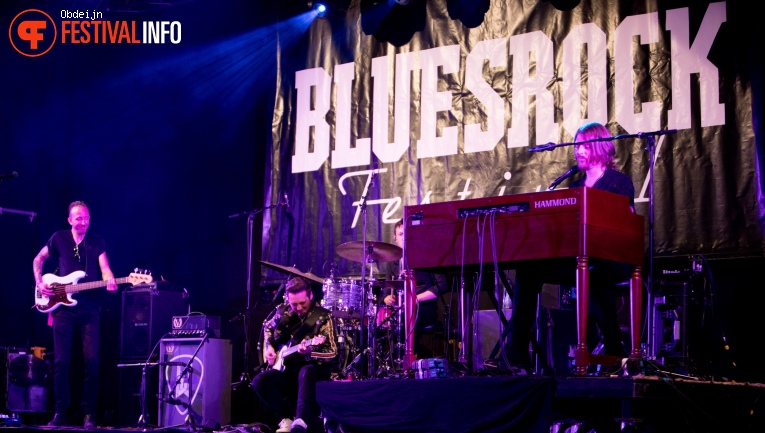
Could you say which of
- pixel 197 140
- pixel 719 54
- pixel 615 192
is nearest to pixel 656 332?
pixel 615 192

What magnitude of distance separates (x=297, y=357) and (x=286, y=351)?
12cm

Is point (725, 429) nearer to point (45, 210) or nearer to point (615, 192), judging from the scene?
point (615, 192)

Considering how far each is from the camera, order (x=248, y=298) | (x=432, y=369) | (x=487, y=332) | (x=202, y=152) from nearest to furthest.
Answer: (x=432, y=369) < (x=487, y=332) < (x=248, y=298) < (x=202, y=152)

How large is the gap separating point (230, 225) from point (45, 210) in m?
2.21

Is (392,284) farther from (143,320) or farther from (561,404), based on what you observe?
(561,404)

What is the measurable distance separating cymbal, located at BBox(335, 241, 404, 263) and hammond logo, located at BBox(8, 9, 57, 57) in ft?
15.5

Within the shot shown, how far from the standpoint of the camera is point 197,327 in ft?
29.7

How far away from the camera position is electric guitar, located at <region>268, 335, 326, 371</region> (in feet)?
26.3

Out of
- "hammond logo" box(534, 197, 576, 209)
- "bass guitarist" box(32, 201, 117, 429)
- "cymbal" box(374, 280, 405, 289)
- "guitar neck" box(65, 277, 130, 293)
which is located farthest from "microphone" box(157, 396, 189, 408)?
"hammond logo" box(534, 197, 576, 209)

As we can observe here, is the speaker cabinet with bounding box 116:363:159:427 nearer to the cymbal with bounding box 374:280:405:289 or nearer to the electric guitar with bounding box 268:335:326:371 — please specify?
the electric guitar with bounding box 268:335:326:371

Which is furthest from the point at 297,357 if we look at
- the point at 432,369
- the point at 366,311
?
the point at 432,369

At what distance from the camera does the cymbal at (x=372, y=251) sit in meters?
8.41

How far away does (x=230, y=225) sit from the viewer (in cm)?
1035

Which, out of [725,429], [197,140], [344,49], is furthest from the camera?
[197,140]
